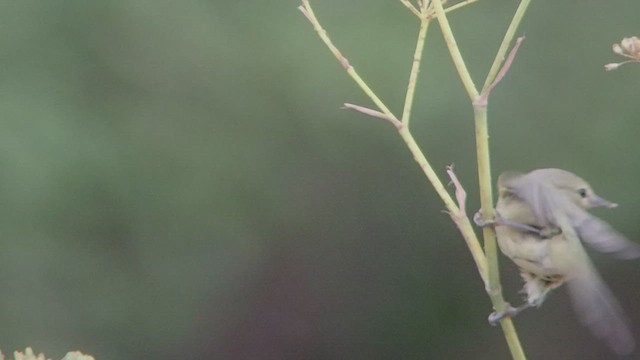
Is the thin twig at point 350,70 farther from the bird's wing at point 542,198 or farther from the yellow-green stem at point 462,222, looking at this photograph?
the bird's wing at point 542,198

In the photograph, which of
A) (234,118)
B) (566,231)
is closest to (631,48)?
(566,231)

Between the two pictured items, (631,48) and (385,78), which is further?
(385,78)

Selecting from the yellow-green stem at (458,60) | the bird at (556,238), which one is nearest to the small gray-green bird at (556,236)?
the bird at (556,238)

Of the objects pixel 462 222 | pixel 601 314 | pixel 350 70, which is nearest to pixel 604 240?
pixel 601 314

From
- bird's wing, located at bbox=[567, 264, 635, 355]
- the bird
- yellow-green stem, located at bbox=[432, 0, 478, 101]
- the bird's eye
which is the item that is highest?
yellow-green stem, located at bbox=[432, 0, 478, 101]

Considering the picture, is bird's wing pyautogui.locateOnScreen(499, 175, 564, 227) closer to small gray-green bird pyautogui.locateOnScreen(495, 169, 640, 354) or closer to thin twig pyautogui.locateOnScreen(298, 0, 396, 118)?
small gray-green bird pyautogui.locateOnScreen(495, 169, 640, 354)

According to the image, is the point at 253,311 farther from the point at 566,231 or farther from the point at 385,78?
the point at 566,231

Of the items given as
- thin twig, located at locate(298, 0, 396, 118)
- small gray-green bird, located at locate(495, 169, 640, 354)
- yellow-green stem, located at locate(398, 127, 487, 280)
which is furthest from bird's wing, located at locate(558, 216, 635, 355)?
thin twig, located at locate(298, 0, 396, 118)

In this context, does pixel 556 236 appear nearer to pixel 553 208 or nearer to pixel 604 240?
pixel 553 208
